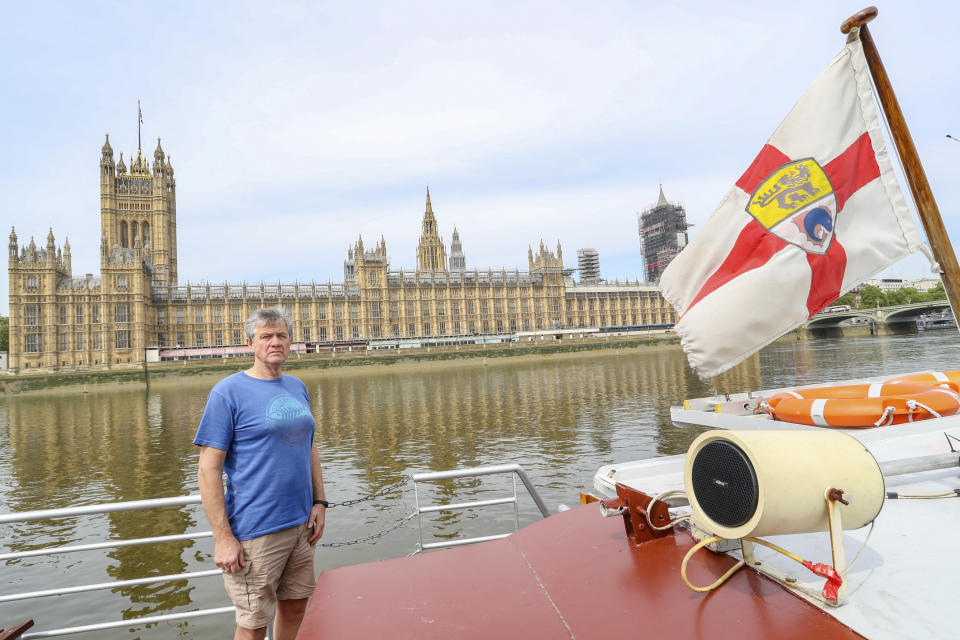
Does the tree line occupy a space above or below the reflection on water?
above

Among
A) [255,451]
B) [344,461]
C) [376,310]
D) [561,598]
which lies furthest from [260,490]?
[376,310]

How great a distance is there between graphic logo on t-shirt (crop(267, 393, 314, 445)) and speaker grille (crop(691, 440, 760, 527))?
2.08 meters

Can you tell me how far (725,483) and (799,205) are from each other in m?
2.20

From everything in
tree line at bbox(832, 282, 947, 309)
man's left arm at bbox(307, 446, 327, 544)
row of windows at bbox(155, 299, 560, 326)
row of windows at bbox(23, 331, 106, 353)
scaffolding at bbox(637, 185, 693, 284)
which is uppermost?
scaffolding at bbox(637, 185, 693, 284)

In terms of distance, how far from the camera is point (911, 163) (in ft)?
9.02

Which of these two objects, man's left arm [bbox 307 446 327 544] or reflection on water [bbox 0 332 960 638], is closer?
man's left arm [bbox 307 446 327 544]

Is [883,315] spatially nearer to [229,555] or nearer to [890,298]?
[890,298]

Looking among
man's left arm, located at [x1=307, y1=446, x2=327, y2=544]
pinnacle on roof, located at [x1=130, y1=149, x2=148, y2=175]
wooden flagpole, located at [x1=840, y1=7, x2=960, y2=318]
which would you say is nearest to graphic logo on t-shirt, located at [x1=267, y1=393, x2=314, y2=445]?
man's left arm, located at [x1=307, y1=446, x2=327, y2=544]

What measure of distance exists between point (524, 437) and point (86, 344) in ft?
218

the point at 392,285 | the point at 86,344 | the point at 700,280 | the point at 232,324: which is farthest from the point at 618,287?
the point at 700,280

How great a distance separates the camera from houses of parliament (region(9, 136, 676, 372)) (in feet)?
199

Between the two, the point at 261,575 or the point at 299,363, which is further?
the point at 299,363

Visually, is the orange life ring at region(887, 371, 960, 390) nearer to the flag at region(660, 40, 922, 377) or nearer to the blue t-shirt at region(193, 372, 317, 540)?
the flag at region(660, 40, 922, 377)

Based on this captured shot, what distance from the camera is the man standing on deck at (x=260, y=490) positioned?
9.02 feet
